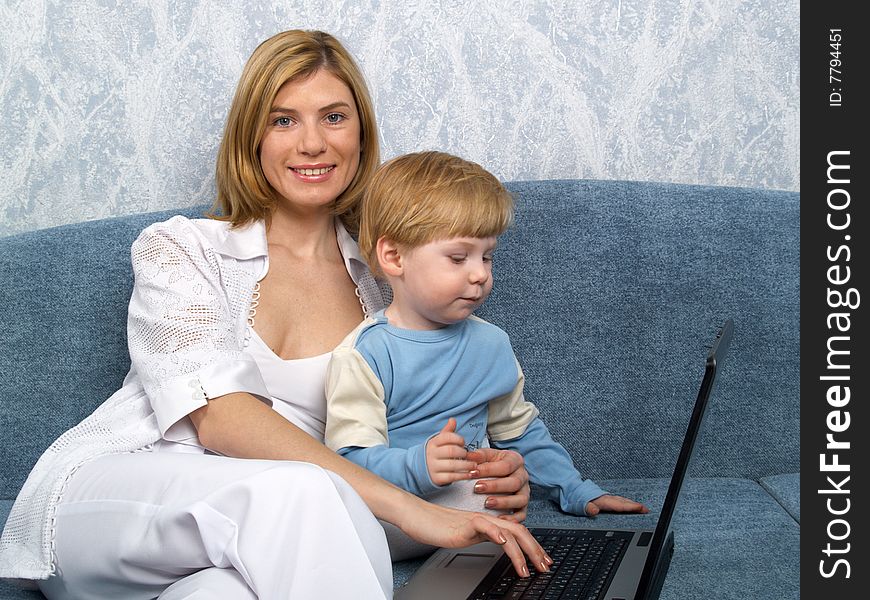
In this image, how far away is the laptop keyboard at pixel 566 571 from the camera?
132cm

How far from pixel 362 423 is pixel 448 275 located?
0.27 meters

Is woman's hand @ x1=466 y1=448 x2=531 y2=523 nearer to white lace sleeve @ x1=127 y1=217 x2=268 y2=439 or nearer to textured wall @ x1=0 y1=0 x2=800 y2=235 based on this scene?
white lace sleeve @ x1=127 y1=217 x2=268 y2=439

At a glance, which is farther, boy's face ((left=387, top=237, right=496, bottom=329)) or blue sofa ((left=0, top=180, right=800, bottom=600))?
blue sofa ((left=0, top=180, right=800, bottom=600))

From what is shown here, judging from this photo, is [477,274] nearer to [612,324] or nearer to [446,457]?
[446,457]

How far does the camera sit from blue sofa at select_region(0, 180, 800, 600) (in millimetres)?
1906

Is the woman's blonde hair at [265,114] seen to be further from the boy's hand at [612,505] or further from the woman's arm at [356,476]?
the boy's hand at [612,505]

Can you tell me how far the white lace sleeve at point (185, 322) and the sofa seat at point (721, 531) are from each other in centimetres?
42

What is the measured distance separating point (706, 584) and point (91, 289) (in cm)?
125

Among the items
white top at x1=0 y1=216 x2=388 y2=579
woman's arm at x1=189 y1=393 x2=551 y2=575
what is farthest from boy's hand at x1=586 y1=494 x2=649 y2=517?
white top at x1=0 y1=216 x2=388 y2=579

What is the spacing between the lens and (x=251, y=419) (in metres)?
1.47

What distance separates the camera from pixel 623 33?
2.26m

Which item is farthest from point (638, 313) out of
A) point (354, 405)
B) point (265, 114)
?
point (265, 114)

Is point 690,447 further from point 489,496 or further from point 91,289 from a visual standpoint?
point 91,289

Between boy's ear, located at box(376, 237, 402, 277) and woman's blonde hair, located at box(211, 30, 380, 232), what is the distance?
0.96ft
